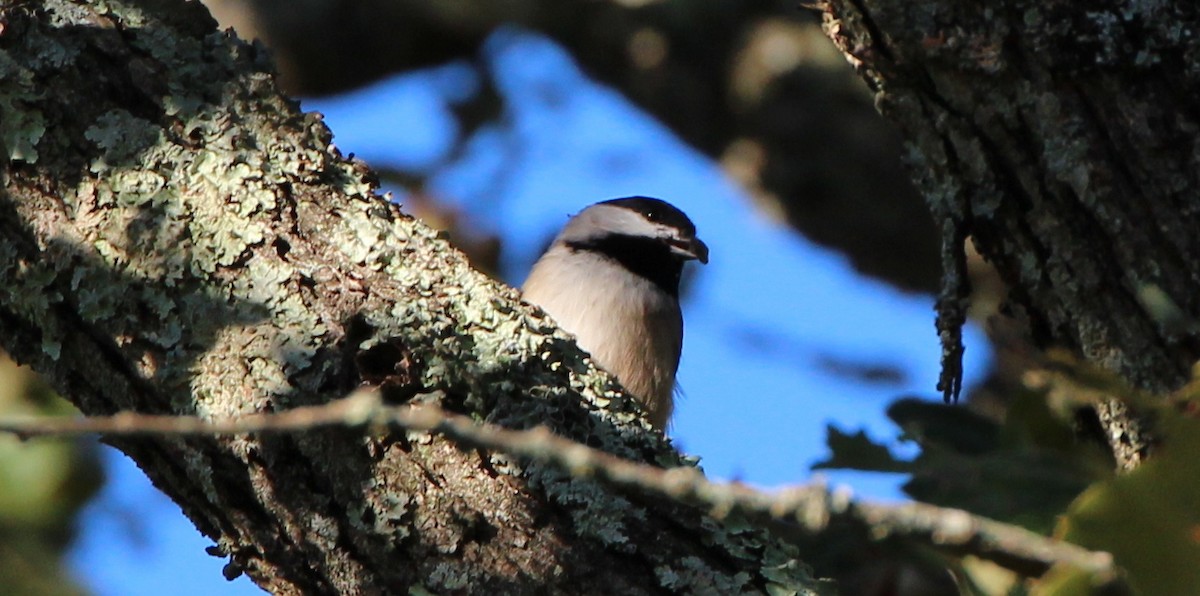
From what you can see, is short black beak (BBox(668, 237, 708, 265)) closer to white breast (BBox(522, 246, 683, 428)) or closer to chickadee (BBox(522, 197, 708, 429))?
chickadee (BBox(522, 197, 708, 429))

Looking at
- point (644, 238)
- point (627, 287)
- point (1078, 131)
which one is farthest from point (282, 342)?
point (644, 238)

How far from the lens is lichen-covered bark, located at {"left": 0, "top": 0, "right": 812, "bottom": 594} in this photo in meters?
2.32

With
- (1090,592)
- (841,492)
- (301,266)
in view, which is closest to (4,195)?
(301,266)

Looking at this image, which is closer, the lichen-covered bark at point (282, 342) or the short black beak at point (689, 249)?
the lichen-covered bark at point (282, 342)

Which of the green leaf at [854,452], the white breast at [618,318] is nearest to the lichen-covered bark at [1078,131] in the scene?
the green leaf at [854,452]

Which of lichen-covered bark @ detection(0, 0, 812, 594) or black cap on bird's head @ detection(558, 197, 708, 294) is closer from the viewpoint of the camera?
lichen-covered bark @ detection(0, 0, 812, 594)

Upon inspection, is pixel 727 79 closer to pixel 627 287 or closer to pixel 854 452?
pixel 627 287

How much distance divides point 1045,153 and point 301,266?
1.63 metres

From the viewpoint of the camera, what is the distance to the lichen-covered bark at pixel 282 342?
2316 millimetres

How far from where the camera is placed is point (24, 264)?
245cm

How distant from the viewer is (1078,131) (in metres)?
2.94

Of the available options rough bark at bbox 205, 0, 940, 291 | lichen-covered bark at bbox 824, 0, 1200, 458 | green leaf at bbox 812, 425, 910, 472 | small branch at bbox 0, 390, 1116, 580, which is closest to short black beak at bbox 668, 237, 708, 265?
rough bark at bbox 205, 0, 940, 291

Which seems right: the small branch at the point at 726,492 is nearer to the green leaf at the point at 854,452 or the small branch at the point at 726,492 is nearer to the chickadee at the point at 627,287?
the green leaf at the point at 854,452

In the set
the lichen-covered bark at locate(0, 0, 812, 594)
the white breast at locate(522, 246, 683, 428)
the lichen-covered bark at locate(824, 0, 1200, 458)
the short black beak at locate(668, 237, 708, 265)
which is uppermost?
the short black beak at locate(668, 237, 708, 265)
